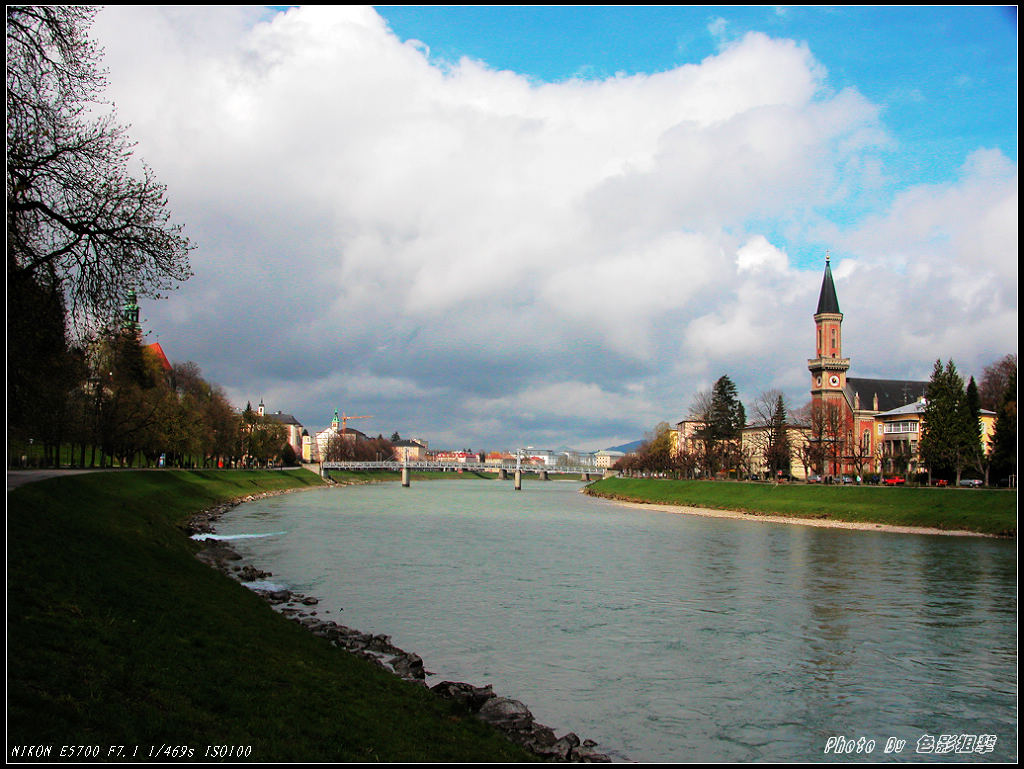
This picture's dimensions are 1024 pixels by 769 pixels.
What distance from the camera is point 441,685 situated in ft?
44.7

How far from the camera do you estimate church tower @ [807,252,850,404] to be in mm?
118688

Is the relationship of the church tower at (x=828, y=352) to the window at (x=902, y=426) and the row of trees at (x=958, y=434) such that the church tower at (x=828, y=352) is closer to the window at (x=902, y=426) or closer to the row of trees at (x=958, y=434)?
the window at (x=902, y=426)

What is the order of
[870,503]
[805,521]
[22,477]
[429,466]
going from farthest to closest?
[429,466] < [805,521] < [870,503] < [22,477]

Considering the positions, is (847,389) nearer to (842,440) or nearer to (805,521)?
(842,440)

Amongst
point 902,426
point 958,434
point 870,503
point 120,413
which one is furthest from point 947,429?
point 120,413

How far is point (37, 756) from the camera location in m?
6.89

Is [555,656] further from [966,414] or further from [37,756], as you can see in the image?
[966,414]

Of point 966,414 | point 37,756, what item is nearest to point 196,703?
point 37,756

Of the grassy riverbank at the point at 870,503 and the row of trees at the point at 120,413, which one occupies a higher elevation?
the row of trees at the point at 120,413

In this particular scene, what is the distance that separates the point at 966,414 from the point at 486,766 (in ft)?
250

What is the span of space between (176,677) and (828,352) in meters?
124

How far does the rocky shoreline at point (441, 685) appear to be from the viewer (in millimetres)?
11359

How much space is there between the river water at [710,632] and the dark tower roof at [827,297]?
85.8 metres

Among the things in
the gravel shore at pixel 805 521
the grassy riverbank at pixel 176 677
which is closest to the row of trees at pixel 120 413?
the grassy riverbank at pixel 176 677
